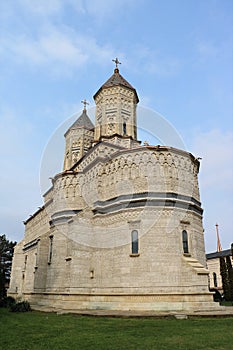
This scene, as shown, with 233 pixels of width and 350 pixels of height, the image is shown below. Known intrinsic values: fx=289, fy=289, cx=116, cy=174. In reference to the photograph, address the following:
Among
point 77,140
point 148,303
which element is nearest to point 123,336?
point 148,303

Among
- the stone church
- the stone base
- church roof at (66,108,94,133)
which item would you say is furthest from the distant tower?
the stone base

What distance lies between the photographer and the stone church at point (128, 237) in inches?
638

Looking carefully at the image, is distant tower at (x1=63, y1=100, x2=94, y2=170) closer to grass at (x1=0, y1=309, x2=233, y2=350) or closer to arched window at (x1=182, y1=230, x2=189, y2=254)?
arched window at (x1=182, y1=230, x2=189, y2=254)

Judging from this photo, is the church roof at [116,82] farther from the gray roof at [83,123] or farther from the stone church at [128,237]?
the stone church at [128,237]

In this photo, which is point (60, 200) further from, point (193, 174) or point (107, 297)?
point (193, 174)

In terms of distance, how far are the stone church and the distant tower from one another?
8358 mm

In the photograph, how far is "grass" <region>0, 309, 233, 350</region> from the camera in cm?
771

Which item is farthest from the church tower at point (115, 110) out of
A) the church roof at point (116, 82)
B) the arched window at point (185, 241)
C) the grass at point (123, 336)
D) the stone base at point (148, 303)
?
the grass at point (123, 336)

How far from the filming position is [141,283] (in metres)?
16.3

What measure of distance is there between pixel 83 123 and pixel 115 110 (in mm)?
8441

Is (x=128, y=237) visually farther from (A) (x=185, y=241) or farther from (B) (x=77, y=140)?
(B) (x=77, y=140)

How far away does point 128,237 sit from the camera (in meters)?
17.5

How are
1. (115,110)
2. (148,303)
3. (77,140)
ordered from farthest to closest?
(77,140) → (115,110) → (148,303)

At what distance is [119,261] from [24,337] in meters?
8.87
